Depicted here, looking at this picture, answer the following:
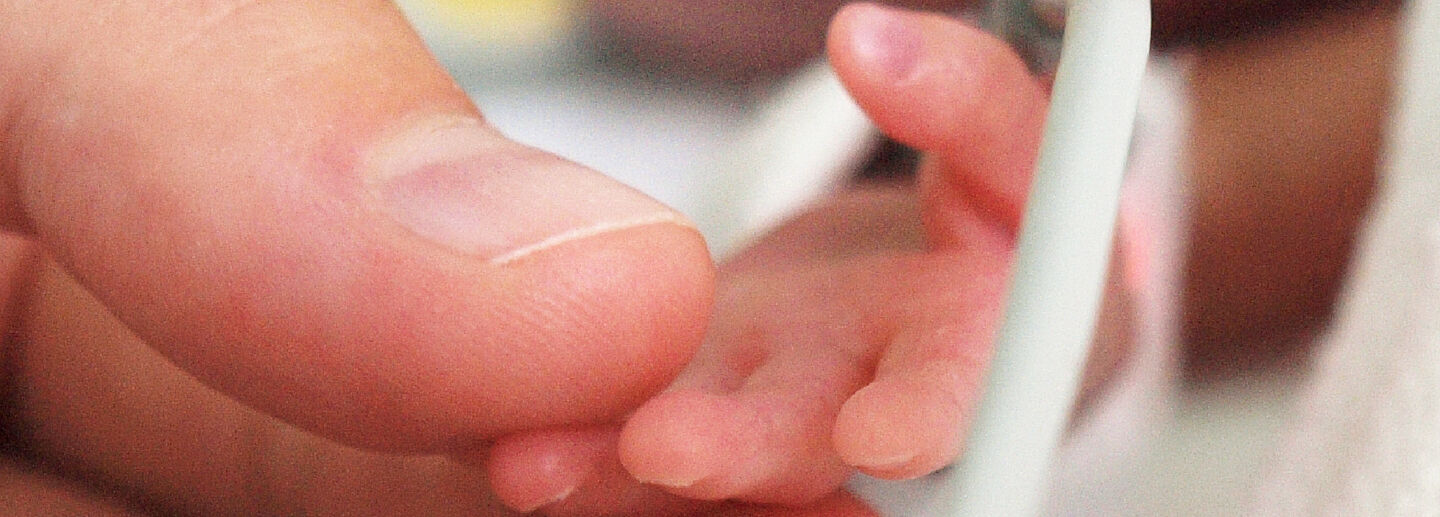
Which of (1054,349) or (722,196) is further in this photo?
(722,196)

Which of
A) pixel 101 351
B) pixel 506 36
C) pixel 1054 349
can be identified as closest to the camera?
pixel 1054 349

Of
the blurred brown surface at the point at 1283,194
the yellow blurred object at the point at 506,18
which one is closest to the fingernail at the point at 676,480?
the blurred brown surface at the point at 1283,194

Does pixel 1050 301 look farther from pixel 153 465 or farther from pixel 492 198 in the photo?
pixel 153 465

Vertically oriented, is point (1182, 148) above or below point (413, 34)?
below

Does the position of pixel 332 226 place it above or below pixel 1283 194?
above

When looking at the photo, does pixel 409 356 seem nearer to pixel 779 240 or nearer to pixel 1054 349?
pixel 1054 349

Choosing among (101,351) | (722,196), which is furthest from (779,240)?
(101,351)

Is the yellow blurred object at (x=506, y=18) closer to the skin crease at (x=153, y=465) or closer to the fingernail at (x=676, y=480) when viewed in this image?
the skin crease at (x=153, y=465)

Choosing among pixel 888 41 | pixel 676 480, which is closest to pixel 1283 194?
pixel 888 41
